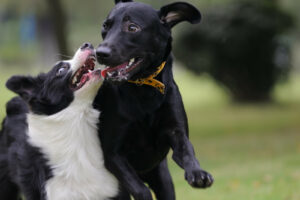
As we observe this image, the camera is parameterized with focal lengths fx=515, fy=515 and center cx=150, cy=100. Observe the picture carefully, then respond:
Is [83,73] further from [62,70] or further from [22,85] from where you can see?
[22,85]

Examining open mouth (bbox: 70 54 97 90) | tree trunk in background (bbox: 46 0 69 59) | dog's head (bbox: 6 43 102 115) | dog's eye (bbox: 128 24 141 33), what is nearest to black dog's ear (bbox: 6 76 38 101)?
dog's head (bbox: 6 43 102 115)

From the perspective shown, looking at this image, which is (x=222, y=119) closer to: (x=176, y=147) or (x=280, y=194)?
(x=280, y=194)

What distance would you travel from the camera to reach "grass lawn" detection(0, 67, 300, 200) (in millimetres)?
7590

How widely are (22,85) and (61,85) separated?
0.41m

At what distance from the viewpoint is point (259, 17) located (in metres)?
17.0

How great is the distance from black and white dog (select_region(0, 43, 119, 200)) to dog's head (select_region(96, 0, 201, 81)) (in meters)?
0.49

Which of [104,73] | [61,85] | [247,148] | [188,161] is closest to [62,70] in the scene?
[61,85]

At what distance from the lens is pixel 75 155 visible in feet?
15.2

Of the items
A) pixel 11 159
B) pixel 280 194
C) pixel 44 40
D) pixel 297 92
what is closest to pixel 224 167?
pixel 280 194

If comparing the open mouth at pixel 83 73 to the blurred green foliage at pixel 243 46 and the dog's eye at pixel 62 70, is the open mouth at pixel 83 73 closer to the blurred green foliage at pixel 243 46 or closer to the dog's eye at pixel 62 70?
the dog's eye at pixel 62 70

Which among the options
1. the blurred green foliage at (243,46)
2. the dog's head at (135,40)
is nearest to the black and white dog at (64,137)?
the dog's head at (135,40)

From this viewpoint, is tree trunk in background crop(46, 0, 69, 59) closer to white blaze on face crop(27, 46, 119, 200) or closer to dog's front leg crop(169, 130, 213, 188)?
white blaze on face crop(27, 46, 119, 200)

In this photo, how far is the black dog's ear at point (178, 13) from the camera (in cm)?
426

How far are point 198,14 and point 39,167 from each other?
196 cm
